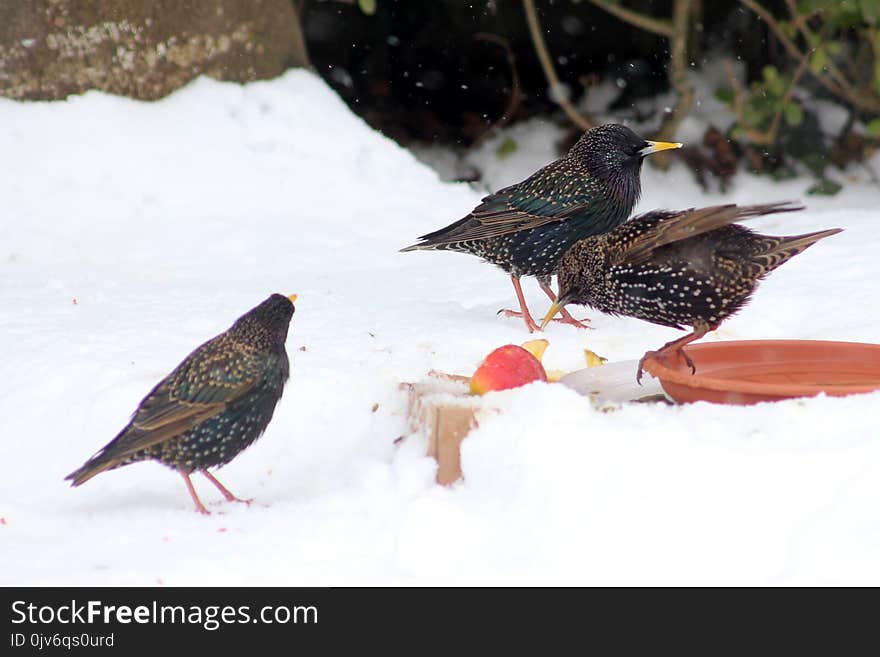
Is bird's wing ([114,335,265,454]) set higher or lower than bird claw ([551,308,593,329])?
higher

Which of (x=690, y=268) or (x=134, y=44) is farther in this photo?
(x=134, y=44)

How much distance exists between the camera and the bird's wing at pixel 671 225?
3.56 m

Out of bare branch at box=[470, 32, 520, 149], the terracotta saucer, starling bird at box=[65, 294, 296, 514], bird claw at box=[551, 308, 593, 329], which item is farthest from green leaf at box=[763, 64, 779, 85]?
starling bird at box=[65, 294, 296, 514]

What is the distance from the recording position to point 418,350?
4582 mm

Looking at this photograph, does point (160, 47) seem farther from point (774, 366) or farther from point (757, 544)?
point (757, 544)

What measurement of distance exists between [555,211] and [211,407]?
1953 millimetres

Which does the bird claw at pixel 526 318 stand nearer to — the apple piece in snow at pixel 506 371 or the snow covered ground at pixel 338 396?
the snow covered ground at pixel 338 396

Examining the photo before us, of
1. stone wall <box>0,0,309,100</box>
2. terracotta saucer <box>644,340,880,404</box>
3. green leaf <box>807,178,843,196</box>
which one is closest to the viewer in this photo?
terracotta saucer <box>644,340,880,404</box>

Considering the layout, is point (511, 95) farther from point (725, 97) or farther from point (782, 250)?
point (782, 250)

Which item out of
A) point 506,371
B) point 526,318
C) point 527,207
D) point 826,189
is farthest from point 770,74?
point 506,371

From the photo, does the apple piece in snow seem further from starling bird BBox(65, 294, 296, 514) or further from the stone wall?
the stone wall

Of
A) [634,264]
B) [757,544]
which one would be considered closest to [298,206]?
[634,264]

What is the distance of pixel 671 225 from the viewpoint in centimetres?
380

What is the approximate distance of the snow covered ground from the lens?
119 inches
